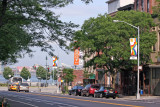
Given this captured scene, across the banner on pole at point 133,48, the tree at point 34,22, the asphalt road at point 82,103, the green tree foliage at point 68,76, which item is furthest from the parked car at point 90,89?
the tree at point 34,22

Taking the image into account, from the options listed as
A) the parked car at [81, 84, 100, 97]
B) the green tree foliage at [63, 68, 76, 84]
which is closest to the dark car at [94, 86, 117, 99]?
the parked car at [81, 84, 100, 97]

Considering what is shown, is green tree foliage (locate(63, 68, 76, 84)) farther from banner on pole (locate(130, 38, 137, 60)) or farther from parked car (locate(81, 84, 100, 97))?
banner on pole (locate(130, 38, 137, 60))

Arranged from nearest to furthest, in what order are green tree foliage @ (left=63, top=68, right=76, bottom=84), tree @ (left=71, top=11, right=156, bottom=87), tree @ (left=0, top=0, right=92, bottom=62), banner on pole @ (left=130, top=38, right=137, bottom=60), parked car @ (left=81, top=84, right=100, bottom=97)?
1. tree @ (left=0, top=0, right=92, bottom=62)
2. banner on pole @ (left=130, top=38, right=137, bottom=60)
3. tree @ (left=71, top=11, right=156, bottom=87)
4. parked car @ (left=81, top=84, right=100, bottom=97)
5. green tree foliage @ (left=63, top=68, right=76, bottom=84)

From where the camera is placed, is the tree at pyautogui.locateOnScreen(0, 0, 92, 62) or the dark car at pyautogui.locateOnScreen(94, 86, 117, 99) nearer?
the tree at pyautogui.locateOnScreen(0, 0, 92, 62)

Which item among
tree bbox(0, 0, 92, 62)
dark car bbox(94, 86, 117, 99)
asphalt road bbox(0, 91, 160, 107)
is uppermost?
tree bbox(0, 0, 92, 62)

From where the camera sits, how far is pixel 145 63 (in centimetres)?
4950

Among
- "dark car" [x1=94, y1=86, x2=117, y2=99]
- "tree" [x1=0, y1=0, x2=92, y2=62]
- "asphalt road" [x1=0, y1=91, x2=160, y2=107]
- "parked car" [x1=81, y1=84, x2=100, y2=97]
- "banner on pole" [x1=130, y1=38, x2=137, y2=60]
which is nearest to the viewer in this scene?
"tree" [x1=0, y1=0, x2=92, y2=62]

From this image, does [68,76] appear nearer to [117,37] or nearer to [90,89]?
[90,89]

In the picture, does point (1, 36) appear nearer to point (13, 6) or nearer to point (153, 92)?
point (13, 6)

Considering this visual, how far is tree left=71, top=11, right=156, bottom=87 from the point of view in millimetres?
45825

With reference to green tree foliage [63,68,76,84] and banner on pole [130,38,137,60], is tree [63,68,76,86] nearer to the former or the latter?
green tree foliage [63,68,76,84]

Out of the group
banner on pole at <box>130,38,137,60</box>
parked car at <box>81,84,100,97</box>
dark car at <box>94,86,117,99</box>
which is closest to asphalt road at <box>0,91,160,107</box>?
dark car at <box>94,86,117,99</box>

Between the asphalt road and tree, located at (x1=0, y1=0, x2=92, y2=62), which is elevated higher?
tree, located at (x1=0, y1=0, x2=92, y2=62)

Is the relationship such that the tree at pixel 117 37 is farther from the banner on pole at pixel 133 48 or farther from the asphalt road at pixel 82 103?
the asphalt road at pixel 82 103
